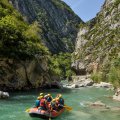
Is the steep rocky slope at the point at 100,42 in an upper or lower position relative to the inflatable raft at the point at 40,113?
upper

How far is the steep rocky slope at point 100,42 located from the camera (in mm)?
111256

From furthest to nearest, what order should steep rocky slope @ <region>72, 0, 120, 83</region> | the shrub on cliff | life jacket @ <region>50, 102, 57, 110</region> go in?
steep rocky slope @ <region>72, 0, 120, 83</region>
the shrub on cliff
life jacket @ <region>50, 102, 57, 110</region>

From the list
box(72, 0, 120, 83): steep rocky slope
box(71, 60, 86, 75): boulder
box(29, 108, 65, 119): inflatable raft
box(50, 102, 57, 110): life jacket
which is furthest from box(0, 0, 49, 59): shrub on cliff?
box(71, 60, 86, 75): boulder

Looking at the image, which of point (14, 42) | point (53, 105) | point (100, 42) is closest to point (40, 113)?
point (53, 105)

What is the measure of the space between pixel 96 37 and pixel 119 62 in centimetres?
6232

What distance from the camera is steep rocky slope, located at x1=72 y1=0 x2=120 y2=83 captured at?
111 m

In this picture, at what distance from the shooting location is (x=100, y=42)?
394 feet

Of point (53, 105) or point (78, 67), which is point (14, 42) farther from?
point (78, 67)

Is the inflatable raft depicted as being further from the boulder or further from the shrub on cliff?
the boulder

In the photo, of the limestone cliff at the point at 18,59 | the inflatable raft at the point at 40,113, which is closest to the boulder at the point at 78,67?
the limestone cliff at the point at 18,59

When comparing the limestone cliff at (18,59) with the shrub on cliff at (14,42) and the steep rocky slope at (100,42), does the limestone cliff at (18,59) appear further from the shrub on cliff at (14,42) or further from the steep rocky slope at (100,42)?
the steep rocky slope at (100,42)

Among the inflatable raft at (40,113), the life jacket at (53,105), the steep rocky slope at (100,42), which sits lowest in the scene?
the inflatable raft at (40,113)

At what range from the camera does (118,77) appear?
54.3m

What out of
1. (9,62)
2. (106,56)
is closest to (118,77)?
(9,62)
